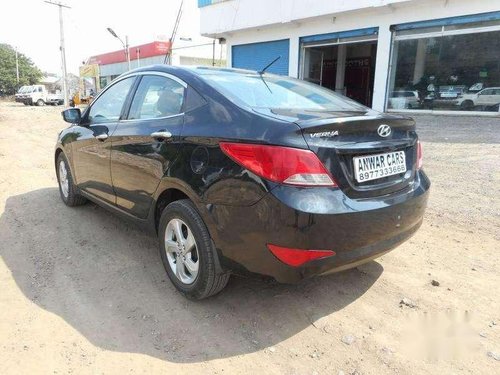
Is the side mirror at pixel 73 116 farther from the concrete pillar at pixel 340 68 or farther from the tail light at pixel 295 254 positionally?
the concrete pillar at pixel 340 68

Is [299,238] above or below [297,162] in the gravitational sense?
below

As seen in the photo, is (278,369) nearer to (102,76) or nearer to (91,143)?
(91,143)

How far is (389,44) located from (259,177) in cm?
1283

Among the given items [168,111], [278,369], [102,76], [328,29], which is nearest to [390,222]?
[278,369]

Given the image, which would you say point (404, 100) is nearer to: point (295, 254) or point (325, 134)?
point (325, 134)

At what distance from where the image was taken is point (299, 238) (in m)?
2.26

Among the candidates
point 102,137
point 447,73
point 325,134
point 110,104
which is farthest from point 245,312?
point 447,73

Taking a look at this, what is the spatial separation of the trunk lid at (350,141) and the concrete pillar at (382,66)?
11.8 metres

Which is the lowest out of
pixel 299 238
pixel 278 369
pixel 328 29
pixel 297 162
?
pixel 278 369

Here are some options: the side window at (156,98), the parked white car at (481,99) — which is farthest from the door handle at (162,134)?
the parked white car at (481,99)

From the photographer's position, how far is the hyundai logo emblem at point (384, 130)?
2658 millimetres

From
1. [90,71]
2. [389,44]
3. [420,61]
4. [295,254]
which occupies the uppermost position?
[90,71]

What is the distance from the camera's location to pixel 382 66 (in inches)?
541

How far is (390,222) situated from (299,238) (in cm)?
71
